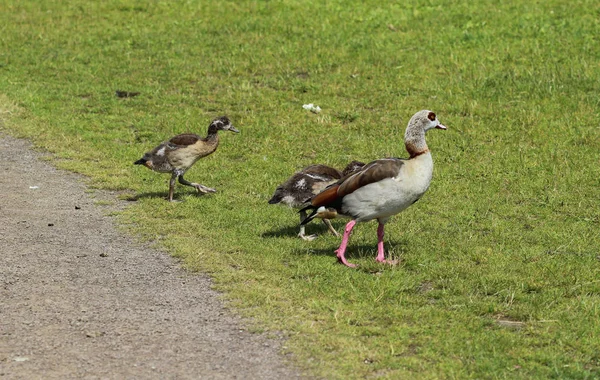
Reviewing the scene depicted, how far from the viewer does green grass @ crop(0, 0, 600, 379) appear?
814 cm

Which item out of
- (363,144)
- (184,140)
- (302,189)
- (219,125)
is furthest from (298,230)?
(363,144)

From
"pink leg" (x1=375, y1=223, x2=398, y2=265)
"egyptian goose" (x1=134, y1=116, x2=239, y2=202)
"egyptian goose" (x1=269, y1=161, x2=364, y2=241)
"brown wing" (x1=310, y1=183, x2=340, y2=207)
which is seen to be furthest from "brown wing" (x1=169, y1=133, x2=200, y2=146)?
"pink leg" (x1=375, y1=223, x2=398, y2=265)

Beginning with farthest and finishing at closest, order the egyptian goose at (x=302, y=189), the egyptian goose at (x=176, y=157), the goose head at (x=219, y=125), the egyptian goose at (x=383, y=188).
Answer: the goose head at (x=219, y=125) → the egyptian goose at (x=176, y=157) → the egyptian goose at (x=302, y=189) → the egyptian goose at (x=383, y=188)

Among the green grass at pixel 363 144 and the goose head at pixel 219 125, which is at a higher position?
the goose head at pixel 219 125

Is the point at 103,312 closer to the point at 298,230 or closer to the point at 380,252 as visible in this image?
the point at 380,252

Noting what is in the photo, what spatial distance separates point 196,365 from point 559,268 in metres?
4.17

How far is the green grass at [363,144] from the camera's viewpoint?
8141 mm

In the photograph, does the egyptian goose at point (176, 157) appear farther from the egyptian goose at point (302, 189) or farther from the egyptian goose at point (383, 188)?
the egyptian goose at point (383, 188)

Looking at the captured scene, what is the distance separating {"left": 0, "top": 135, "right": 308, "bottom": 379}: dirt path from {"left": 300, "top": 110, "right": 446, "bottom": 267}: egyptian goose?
171 cm

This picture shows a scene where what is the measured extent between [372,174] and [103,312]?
3.09 m

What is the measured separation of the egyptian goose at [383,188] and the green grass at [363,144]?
57 centimetres

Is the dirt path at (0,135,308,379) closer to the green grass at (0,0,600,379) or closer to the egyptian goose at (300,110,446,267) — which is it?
the green grass at (0,0,600,379)

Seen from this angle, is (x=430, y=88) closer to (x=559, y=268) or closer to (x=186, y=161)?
(x=186, y=161)

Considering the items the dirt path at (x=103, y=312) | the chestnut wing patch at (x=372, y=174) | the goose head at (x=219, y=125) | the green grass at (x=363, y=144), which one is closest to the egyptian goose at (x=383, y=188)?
the chestnut wing patch at (x=372, y=174)
